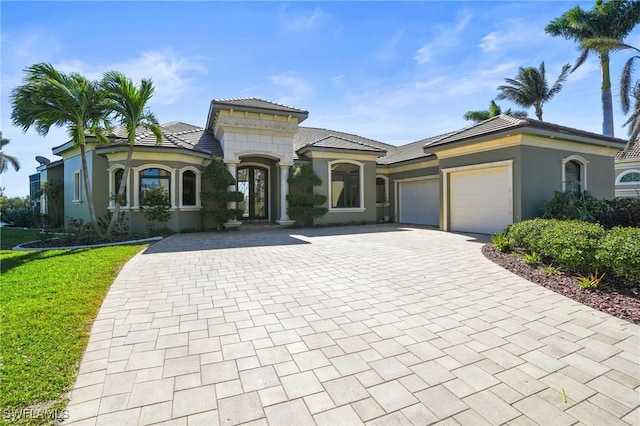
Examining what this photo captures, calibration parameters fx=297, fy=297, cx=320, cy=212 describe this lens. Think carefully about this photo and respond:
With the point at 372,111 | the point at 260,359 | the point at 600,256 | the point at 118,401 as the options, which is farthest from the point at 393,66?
the point at 118,401

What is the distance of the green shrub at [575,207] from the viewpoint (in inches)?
364

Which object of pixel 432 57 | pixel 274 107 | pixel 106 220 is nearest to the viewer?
pixel 432 57

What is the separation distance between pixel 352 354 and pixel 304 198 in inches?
472

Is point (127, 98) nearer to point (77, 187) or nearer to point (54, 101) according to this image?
point (54, 101)

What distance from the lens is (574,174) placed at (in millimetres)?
12461

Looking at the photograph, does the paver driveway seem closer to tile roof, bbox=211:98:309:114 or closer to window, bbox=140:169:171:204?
window, bbox=140:169:171:204

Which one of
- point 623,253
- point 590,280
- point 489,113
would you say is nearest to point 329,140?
point 590,280

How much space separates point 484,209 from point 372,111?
7.87 m

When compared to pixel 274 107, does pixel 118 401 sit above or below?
below

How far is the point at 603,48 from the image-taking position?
11617 millimetres

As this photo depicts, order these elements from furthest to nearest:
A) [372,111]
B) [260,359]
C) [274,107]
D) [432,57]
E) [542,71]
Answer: [542,71]
[372,111]
[274,107]
[432,57]
[260,359]

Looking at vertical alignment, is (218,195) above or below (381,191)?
below

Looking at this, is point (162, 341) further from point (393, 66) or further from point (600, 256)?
point (393, 66)

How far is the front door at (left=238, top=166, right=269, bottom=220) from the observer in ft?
54.7
